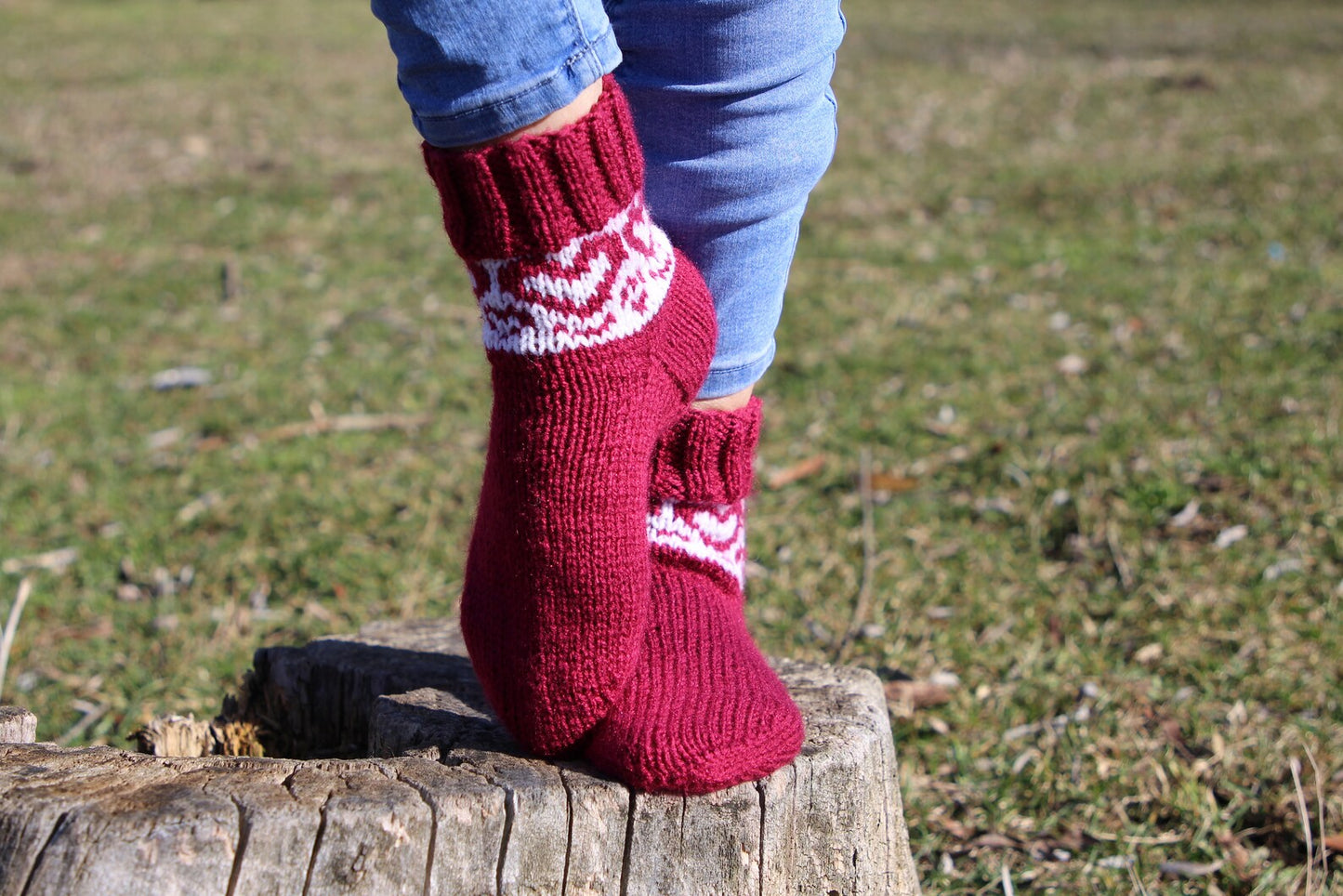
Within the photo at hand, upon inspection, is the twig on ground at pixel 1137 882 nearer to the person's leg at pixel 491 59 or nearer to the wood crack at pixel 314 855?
the wood crack at pixel 314 855

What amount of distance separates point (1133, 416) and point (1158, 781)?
4.52ft

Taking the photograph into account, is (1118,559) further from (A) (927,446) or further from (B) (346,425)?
(B) (346,425)

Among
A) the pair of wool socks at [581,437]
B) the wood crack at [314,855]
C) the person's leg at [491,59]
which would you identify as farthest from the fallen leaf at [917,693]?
the person's leg at [491,59]

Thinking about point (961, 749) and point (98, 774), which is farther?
point (961, 749)

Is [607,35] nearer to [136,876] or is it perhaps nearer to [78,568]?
[136,876]

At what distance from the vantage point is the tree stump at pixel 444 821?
0.89m

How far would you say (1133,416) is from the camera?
2.86 metres

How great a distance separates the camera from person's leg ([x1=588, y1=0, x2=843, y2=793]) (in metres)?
1.07

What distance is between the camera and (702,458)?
1276mm

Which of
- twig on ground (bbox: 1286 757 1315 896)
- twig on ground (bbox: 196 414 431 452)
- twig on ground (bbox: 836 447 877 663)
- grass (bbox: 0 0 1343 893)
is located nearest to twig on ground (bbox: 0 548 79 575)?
grass (bbox: 0 0 1343 893)

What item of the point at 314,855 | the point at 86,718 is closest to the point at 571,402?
the point at 314,855

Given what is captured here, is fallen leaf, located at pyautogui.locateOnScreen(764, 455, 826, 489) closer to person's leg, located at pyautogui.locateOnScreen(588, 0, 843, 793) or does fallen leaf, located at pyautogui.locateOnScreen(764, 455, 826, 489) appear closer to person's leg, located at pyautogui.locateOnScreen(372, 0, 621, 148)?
person's leg, located at pyautogui.locateOnScreen(588, 0, 843, 793)

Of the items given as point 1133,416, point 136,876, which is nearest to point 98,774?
point 136,876

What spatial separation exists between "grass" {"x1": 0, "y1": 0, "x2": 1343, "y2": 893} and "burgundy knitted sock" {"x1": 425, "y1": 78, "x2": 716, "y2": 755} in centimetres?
67
